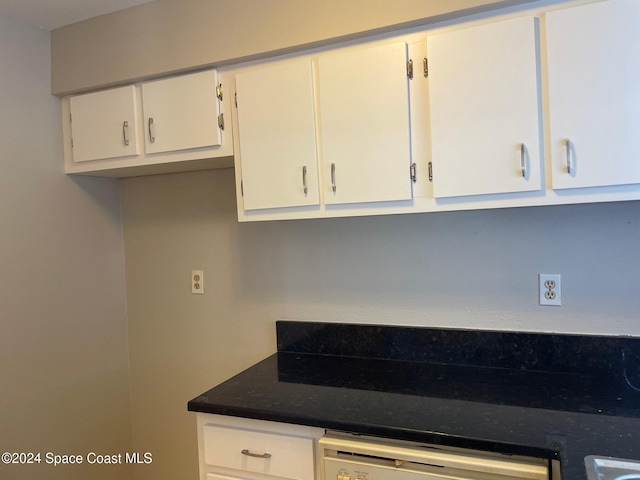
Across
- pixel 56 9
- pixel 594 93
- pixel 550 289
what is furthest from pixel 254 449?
pixel 56 9

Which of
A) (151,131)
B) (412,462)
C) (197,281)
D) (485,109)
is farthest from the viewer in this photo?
(197,281)

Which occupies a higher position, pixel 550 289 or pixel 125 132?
pixel 125 132

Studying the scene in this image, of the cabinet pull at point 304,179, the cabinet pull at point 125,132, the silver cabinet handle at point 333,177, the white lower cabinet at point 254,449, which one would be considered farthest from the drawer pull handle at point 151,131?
the white lower cabinet at point 254,449

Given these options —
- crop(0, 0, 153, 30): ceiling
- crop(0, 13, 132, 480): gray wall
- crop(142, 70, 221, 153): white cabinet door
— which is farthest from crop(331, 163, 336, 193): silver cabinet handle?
crop(0, 13, 132, 480): gray wall

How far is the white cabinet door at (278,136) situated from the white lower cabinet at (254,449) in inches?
29.1

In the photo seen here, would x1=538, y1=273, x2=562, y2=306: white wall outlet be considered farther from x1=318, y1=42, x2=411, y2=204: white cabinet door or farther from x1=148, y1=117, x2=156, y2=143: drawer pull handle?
x1=148, y1=117, x2=156, y2=143: drawer pull handle

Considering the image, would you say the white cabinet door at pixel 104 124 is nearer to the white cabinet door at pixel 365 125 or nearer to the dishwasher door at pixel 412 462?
the white cabinet door at pixel 365 125

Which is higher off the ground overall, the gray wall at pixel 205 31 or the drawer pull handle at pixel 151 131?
the gray wall at pixel 205 31

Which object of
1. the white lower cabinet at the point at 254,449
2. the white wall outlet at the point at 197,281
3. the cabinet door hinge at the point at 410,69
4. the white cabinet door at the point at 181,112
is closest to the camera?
the white lower cabinet at the point at 254,449

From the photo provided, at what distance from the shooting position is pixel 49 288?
2.04 meters

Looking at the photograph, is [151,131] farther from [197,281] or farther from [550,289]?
[550,289]

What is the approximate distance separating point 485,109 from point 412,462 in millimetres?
1021

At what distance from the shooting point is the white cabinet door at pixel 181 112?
1812 millimetres

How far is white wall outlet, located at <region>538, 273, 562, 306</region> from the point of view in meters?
1.67
